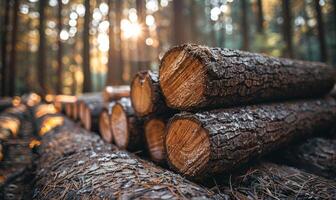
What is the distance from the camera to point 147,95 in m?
2.33

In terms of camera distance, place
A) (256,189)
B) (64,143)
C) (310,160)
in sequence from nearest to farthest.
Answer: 1. (256,189)
2. (310,160)
3. (64,143)

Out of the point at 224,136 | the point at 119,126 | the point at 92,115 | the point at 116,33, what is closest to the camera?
the point at 224,136

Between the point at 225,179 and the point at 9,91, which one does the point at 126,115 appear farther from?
the point at 9,91

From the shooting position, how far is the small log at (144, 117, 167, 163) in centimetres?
235

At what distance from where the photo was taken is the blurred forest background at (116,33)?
35.7 feet

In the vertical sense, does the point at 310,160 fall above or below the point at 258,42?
below

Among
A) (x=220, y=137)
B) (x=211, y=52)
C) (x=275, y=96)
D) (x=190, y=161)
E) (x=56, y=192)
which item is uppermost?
(x=211, y=52)

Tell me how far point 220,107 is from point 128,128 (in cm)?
105

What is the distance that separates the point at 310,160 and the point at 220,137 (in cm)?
132

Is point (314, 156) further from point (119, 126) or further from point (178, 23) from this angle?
point (178, 23)

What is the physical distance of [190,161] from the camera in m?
1.87

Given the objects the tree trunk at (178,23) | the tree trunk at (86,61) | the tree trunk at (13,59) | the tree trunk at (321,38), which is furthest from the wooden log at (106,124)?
the tree trunk at (13,59)

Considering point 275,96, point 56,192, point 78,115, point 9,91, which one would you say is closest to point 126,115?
point 56,192

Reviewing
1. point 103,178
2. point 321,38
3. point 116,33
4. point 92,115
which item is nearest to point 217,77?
point 103,178
